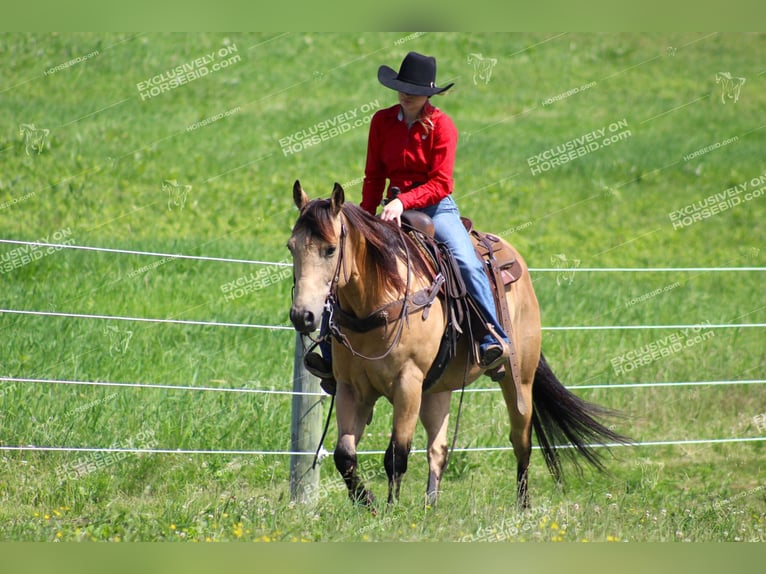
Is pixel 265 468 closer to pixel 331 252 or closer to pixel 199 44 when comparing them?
pixel 331 252

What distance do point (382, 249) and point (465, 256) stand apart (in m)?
0.85

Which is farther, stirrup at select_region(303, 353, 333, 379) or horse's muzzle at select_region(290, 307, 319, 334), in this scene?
stirrup at select_region(303, 353, 333, 379)

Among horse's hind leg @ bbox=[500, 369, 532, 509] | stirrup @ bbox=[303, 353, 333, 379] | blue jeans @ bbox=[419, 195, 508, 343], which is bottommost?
horse's hind leg @ bbox=[500, 369, 532, 509]

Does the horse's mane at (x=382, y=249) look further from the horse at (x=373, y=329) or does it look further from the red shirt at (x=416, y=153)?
the red shirt at (x=416, y=153)

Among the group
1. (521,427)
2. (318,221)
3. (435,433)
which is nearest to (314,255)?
(318,221)

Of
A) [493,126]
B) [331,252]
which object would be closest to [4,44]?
[493,126]

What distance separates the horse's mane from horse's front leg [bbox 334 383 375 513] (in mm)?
665

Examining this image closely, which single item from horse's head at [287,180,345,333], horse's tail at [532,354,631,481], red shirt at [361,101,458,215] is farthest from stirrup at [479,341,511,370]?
horse's head at [287,180,345,333]

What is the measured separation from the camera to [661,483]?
321 inches

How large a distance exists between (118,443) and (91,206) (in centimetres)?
779

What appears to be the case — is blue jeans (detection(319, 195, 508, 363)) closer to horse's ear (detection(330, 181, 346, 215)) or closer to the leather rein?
the leather rein

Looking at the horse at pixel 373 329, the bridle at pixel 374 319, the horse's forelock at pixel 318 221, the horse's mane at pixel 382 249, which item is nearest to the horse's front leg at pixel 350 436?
the horse at pixel 373 329

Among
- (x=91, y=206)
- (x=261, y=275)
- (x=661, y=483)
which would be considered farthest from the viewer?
(x=91, y=206)

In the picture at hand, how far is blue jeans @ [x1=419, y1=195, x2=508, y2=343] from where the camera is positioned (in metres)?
6.16
